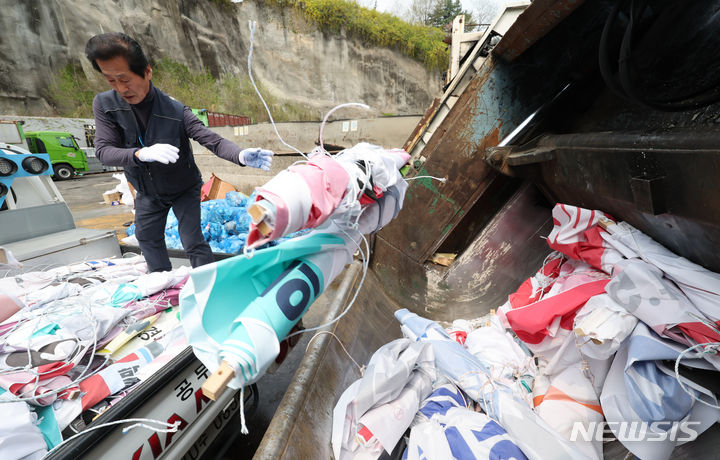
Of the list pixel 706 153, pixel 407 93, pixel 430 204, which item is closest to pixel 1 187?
pixel 430 204

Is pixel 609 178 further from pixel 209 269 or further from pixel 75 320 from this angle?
pixel 75 320

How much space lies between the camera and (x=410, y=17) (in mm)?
18031

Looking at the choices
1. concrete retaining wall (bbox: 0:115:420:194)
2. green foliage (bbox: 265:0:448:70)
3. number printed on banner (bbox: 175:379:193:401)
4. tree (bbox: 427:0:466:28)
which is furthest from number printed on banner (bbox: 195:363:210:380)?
tree (bbox: 427:0:466:28)

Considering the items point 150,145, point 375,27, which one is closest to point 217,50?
point 375,27

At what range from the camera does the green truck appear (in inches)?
324

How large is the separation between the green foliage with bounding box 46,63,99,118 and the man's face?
49.0ft

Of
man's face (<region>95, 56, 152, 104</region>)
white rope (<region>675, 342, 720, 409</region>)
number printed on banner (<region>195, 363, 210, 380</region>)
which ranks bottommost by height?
number printed on banner (<region>195, 363, 210, 380</region>)

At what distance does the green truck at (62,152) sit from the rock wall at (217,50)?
4867 mm

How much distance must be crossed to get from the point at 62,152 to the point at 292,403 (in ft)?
40.0

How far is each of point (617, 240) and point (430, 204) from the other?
96 centimetres

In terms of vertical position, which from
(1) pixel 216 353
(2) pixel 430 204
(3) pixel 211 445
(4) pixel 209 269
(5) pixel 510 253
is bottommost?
(3) pixel 211 445

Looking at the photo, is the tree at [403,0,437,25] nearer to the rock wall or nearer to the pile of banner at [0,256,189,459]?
the rock wall

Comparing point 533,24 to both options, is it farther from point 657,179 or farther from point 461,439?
point 461,439

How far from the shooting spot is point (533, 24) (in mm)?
1314
